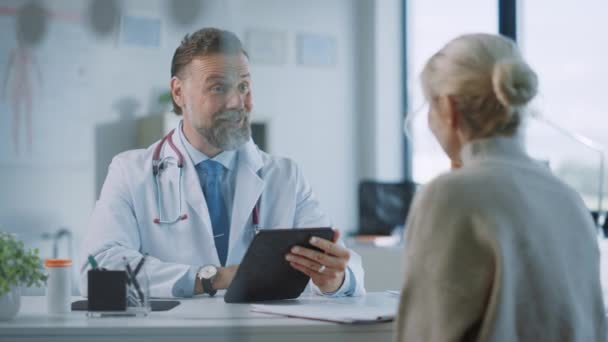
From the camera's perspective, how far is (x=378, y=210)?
439cm

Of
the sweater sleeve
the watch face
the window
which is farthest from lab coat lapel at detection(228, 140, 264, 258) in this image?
the window

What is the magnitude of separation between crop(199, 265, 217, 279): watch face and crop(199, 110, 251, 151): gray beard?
13.2 inches

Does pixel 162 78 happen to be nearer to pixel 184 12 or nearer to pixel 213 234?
pixel 184 12

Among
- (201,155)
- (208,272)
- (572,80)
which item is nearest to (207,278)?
(208,272)

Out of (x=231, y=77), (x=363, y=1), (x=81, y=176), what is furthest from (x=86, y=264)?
(x=363, y=1)

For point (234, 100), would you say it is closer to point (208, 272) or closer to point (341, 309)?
point (208, 272)

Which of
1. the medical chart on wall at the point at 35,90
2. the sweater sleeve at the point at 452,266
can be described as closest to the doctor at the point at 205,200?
the medical chart on wall at the point at 35,90

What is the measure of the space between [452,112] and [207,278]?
2.44 feet

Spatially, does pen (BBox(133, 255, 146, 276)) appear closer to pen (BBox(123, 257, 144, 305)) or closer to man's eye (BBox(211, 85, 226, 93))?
pen (BBox(123, 257, 144, 305))

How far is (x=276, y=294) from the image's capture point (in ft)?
5.23

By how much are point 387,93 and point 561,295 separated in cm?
400

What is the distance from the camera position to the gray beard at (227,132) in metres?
1.82

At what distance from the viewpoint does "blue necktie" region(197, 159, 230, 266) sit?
1852 millimetres

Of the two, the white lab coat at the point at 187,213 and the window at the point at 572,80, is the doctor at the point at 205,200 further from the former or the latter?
the window at the point at 572,80
